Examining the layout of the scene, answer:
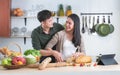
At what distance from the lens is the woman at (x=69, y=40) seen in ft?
9.56

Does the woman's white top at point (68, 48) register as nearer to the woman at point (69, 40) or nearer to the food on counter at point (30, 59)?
the woman at point (69, 40)

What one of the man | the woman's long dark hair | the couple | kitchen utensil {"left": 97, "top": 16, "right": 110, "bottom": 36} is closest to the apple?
the couple

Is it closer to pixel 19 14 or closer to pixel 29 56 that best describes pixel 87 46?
pixel 19 14

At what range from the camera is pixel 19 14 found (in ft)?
14.8

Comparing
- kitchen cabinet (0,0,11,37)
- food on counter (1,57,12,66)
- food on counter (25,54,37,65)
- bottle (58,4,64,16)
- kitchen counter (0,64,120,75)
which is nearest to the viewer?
kitchen counter (0,64,120,75)

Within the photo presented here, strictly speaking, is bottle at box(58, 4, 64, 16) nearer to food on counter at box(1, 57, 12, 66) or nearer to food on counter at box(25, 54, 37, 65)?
food on counter at box(25, 54, 37, 65)

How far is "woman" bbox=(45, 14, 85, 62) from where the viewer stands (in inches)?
115

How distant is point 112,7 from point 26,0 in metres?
1.66

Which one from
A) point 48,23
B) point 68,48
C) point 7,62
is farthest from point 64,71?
point 48,23

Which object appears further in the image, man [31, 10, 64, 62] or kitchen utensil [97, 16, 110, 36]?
kitchen utensil [97, 16, 110, 36]

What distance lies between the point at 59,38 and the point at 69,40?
122 millimetres

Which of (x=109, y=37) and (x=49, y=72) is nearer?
(x=49, y=72)

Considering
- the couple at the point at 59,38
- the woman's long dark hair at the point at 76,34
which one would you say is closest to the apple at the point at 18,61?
the couple at the point at 59,38

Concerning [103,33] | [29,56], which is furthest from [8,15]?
[29,56]
